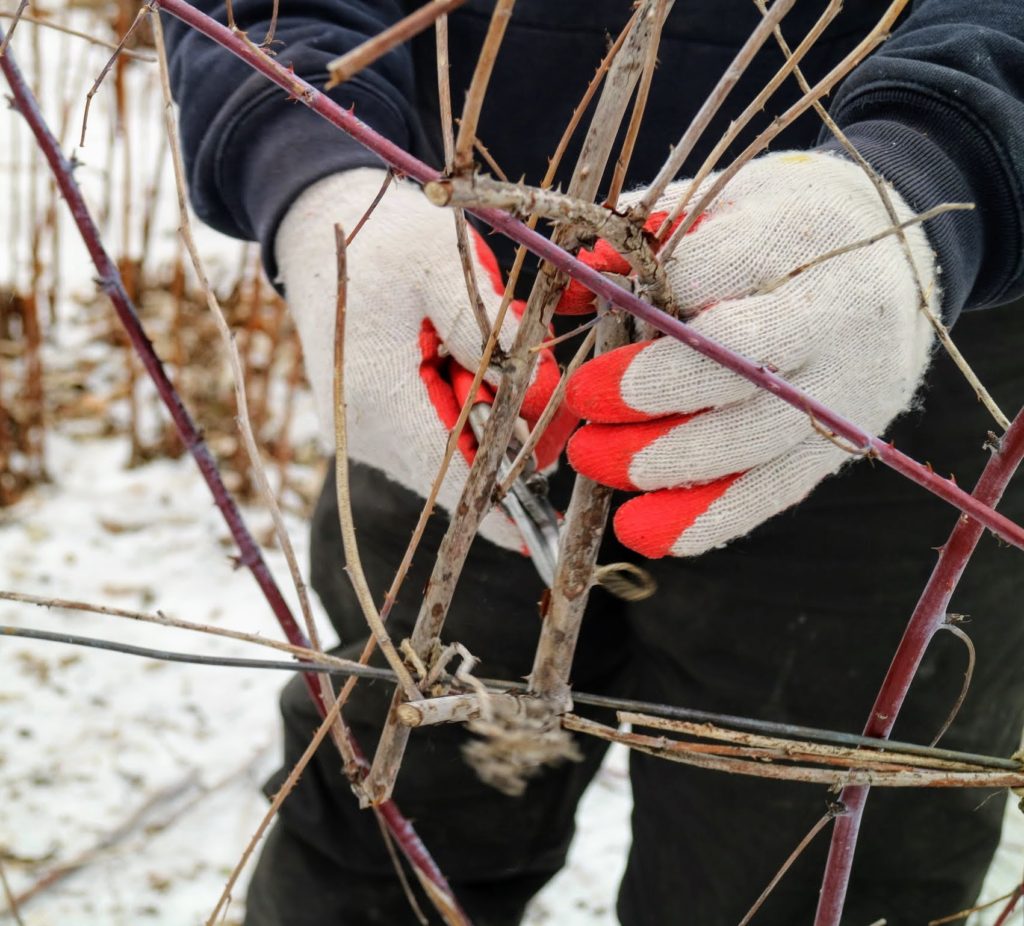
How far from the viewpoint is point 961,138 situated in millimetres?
887

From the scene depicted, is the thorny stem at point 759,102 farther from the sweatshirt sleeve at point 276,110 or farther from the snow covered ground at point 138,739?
the snow covered ground at point 138,739

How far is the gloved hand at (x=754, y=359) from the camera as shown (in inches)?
30.5

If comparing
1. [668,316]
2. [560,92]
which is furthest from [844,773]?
[560,92]

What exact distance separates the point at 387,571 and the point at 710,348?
Result: 2.67 feet

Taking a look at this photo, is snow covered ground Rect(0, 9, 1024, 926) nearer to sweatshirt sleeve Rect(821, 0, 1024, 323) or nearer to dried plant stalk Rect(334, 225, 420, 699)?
dried plant stalk Rect(334, 225, 420, 699)

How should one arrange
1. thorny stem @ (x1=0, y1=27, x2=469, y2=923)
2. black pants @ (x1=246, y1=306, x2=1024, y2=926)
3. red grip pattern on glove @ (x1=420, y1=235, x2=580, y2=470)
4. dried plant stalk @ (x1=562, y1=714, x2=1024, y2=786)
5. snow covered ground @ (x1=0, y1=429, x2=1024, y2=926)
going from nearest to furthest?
dried plant stalk @ (x1=562, y1=714, x2=1024, y2=786)
thorny stem @ (x1=0, y1=27, x2=469, y2=923)
red grip pattern on glove @ (x1=420, y1=235, x2=580, y2=470)
black pants @ (x1=246, y1=306, x2=1024, y2=926)
snow covered ground @ (x1=0, y1=429, x2=1024, y2=926)

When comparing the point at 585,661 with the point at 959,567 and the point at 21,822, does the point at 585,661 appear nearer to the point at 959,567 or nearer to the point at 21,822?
the point at 959,567

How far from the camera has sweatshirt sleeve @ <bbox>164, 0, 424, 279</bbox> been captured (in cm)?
114

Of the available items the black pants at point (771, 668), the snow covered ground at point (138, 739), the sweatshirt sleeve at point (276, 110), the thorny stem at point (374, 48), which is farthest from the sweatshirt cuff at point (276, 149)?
the snow covered ground at point (138, 739)

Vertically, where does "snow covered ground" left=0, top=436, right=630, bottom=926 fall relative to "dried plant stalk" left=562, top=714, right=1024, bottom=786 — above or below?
below

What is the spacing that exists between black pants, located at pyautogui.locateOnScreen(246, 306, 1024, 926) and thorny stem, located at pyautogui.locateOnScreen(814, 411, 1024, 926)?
32 centimetres

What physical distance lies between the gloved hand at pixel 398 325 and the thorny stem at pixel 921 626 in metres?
0.39

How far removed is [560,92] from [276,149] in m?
0.34

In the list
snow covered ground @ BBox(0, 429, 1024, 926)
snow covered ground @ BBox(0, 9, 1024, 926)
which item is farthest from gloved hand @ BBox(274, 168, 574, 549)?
snow covered ground @ BBox(0, 429, 1024, 926)
